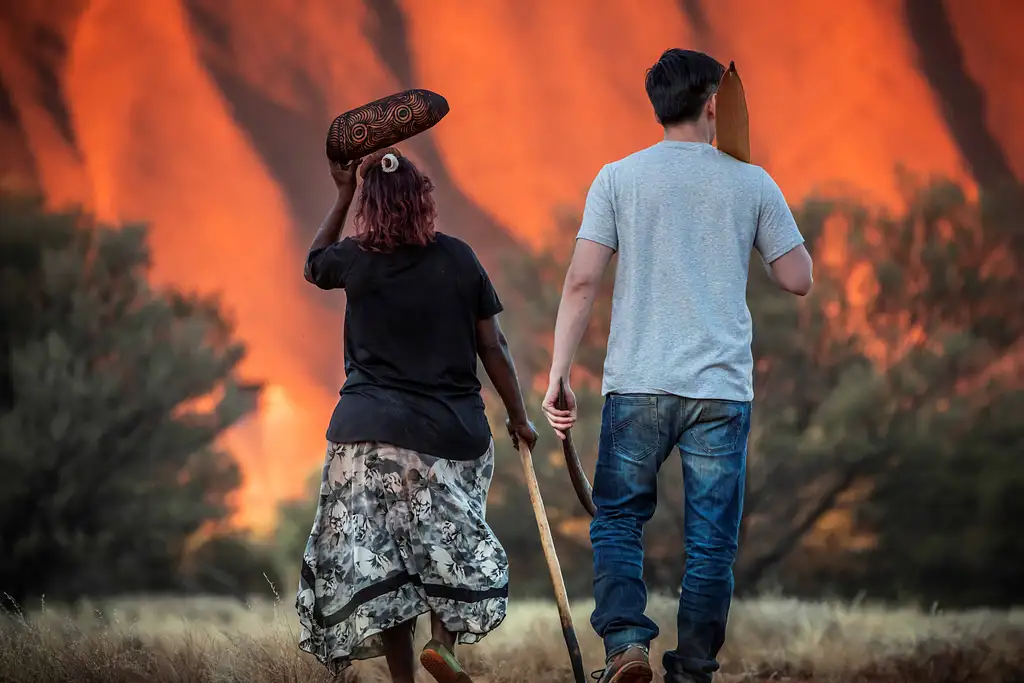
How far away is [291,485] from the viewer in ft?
45.8

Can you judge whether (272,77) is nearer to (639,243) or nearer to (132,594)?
(132,594)

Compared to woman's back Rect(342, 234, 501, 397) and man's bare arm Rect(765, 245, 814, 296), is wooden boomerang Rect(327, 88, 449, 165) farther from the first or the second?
man's bare arm Rect(765, 245, 814, 296)

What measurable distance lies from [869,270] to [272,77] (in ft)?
26.2

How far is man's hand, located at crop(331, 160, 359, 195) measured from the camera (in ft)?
13.2

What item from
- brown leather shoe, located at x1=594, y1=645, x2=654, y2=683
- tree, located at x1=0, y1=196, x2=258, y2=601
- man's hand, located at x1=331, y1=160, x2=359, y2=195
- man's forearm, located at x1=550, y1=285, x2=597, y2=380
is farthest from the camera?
tree, located at x1=0, y1=196, x2=258, y2=601

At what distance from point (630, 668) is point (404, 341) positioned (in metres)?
1.28

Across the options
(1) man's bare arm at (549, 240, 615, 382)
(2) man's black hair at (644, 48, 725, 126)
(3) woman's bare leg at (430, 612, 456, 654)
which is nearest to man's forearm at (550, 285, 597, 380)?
(1) man's bare arm at (549, 240, 615, 382)

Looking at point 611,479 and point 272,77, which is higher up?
point 272,77

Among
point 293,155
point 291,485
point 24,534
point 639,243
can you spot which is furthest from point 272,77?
point 639,243

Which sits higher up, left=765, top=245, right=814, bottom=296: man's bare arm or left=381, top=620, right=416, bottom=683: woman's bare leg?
left=765, top=245, right=814, bottom=296: man's bare arm

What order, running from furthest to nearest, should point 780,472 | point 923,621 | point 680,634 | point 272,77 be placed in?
point 272,77, point 780,472, point 923,621, point 680,634

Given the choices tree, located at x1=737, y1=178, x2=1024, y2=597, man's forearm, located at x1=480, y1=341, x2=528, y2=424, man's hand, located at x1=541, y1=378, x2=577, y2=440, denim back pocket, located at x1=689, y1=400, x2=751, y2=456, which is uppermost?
man's forearm, located at x1=480, y1=341, x2=528, y2=424

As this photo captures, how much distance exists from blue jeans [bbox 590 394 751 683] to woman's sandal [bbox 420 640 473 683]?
48 centimetres

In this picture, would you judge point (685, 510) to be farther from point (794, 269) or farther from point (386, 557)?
point (386, 557)
